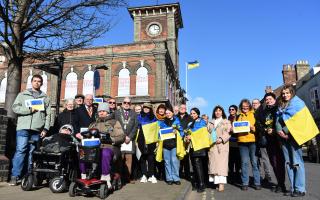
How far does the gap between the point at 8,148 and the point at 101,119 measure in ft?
9.04

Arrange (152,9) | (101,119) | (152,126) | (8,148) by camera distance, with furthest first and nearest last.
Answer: (152,9) < (152,126) < (8,148) < (101,119)

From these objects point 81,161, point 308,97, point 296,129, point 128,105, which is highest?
point 308,97

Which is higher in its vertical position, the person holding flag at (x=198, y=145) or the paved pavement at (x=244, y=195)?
the person holding flag at (x=198, y=145)

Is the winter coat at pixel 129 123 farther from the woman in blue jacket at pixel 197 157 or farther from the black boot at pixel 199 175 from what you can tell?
the black boot at pixel 199 175

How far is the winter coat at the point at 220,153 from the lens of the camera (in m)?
7.25

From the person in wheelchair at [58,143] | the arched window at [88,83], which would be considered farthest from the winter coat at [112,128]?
the arched window at [88,83]

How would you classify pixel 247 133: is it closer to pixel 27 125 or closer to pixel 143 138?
pixel 143 138

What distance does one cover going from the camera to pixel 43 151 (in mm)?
5945

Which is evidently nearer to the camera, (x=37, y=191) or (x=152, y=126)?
(x=37, y=191)

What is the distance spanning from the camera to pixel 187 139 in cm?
767

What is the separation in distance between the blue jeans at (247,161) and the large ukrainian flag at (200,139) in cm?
80

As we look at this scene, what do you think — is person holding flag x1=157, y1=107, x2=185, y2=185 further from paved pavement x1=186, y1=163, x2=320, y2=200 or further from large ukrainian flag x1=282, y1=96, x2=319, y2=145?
large ukrainian flag x1=282, y1=96, x2=319, y2=145

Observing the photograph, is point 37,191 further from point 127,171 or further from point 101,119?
point 127,171

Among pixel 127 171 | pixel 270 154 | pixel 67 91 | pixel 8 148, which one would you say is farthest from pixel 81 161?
pixel 67 91
